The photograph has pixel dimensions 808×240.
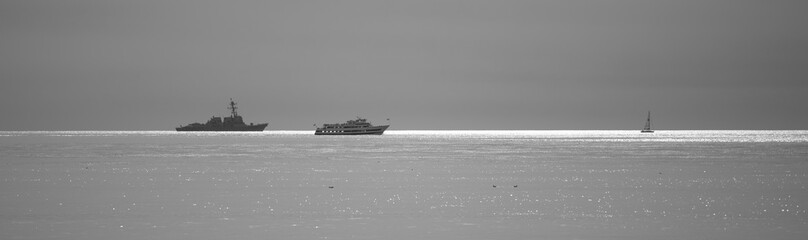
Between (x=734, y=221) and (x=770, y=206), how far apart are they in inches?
219

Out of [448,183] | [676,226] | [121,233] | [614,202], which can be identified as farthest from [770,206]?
[121,233]

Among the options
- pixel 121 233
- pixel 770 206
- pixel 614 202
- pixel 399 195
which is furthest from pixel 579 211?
pixel 121 233

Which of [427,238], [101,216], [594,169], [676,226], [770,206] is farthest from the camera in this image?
[594,169]

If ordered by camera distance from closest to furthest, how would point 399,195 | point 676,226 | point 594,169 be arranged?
point 676,226, point 399,195, point 594,169

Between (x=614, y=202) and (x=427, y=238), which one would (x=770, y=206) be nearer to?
(x=614, y=202)

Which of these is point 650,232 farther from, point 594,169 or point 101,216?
point 594,169

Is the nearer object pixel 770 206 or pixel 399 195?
pixel 770 206

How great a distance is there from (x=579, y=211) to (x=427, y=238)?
898 cm

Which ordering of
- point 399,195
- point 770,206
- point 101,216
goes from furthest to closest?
point 399,195, point 770,206, point 101,216

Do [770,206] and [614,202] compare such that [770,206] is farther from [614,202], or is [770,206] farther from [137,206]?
[137,206]

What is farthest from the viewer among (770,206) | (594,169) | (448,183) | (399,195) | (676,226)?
(594,169)

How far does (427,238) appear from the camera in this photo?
1038 inches

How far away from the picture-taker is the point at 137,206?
116 ft

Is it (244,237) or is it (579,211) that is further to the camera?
(579,211)
